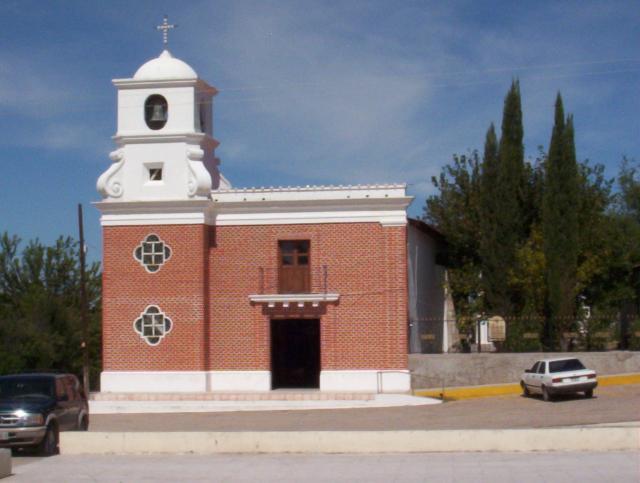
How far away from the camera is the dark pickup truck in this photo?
20562mm

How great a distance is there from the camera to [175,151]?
38.2m

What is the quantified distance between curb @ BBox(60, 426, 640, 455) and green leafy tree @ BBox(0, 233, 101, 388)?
28.1 metres

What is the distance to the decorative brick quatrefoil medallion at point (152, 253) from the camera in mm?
37594

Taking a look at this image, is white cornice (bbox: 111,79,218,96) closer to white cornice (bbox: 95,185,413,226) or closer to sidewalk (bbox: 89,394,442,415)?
white cornice (bbox: 95,185,413,226)

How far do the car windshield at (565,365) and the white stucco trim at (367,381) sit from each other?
5222mm

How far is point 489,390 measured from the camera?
3638 cm

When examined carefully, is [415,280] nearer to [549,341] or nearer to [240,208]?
[549,341]

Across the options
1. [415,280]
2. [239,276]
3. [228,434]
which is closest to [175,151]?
[239,276]

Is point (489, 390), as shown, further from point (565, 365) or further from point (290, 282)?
point (290, 282)

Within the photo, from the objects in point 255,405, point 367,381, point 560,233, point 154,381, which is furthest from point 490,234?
point 154,381

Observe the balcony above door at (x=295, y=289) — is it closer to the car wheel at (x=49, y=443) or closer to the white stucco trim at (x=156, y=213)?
the white stucco trim at (x=156, y=213)

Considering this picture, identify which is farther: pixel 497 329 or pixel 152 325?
→ pixel 497 329

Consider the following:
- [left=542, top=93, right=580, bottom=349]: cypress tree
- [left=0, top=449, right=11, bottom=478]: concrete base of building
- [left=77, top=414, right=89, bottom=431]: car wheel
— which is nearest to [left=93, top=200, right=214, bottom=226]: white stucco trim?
[left=542, top=93, right=580, bottom=349]: cypress tree

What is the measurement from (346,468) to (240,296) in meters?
21.1
